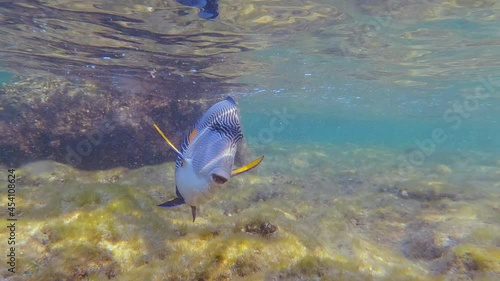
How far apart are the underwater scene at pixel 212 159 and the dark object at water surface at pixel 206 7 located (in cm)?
7

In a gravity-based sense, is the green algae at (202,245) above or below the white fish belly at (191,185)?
below

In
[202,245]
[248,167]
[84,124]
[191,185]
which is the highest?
[248,167]

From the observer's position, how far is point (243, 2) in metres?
9.12

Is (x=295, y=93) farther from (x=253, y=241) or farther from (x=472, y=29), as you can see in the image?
(x=253, y=241)

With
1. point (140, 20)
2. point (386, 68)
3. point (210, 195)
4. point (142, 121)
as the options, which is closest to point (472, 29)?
point (386, 68)

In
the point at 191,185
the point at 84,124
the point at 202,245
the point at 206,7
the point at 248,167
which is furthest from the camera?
the point at 84,124

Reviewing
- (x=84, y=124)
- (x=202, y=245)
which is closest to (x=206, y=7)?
(x=84, y=124)

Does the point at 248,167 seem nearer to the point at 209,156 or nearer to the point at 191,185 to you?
the point at 209,156

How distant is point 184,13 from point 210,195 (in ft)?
28.5

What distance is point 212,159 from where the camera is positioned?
1.83 m

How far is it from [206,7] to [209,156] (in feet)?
27.5

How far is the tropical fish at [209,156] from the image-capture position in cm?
183

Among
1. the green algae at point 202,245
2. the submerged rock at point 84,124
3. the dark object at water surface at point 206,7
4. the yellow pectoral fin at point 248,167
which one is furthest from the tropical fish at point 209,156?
the submerged rock at point 84,124

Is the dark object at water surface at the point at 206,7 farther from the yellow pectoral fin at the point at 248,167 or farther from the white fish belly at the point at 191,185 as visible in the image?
the yellow pectoral fin at the point at 248,167
